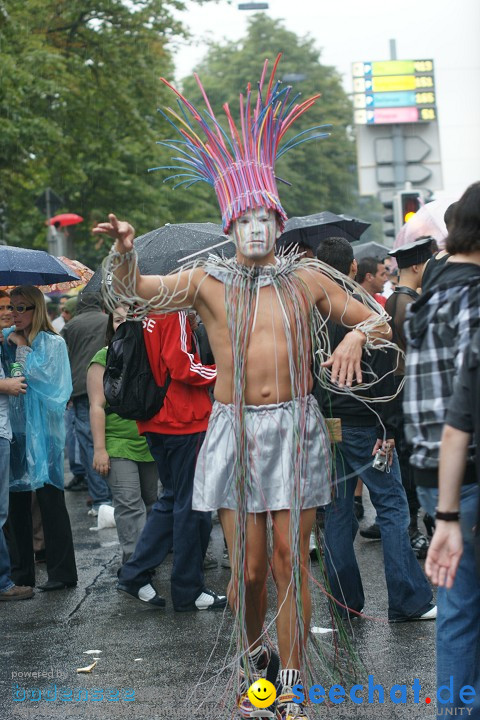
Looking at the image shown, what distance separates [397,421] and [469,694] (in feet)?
9.58

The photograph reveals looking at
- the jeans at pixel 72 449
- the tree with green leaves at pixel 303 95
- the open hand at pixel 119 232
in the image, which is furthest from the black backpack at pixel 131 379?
the tree with green leaves at pixel 303 95

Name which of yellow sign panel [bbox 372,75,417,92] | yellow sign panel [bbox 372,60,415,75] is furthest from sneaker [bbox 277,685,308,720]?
yellow sign panel [bbox 372,60,415,75]

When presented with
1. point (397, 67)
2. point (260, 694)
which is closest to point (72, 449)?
point (260, 694)

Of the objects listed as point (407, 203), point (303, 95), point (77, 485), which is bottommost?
point (77, 485)

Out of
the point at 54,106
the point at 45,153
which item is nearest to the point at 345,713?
the point at 45,153

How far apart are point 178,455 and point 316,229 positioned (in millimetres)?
3499

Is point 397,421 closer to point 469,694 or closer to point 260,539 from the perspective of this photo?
point 260,539

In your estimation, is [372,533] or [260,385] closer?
[260,385]

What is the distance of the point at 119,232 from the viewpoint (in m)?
4.46

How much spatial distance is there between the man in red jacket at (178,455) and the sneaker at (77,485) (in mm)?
5589

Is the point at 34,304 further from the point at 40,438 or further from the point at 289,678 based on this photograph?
the point at 289,678

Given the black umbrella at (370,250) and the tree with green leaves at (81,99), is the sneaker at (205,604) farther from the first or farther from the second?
the tree with green leaves at (81,99)

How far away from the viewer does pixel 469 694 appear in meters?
3.74

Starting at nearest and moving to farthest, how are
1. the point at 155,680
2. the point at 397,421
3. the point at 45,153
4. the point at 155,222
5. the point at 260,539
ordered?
the point at 260,539
the point at 155,680
the point at 397,421
the point at 45,153
the point at 155,222
